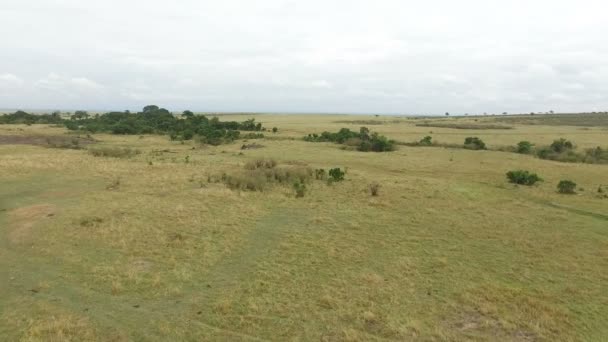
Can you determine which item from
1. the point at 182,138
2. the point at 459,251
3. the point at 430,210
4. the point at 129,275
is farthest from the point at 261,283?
the point at 182,138

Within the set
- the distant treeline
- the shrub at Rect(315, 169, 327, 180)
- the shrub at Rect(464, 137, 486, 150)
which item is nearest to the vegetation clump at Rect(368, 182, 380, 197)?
the shrub at Rect(315, 169, 327, 180)

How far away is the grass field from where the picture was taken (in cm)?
949

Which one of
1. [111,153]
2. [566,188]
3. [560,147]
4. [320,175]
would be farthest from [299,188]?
[560,147]

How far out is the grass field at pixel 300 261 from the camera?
31.1 feet

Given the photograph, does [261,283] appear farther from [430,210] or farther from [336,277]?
[430,210]

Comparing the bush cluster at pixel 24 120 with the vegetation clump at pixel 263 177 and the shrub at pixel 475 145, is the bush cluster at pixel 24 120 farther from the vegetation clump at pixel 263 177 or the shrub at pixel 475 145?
the shrub at pixel 475 145

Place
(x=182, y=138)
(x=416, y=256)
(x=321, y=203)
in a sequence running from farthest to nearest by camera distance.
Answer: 1. (x=182, y=138)
2. (x=321, y=203)
3. (x=416, y=256)

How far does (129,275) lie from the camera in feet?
38.7

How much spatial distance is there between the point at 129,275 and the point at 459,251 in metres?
9.52

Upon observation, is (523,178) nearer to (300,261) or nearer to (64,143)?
(300,261)

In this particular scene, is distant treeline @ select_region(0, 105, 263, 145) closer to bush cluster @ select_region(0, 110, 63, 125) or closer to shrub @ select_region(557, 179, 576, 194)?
bush cluster @ select_region(0, 110, 63, 125)

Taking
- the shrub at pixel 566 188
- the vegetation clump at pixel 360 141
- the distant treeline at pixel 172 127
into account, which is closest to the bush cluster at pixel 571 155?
the vegetation clump at pixel 360 141

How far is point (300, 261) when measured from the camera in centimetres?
1312

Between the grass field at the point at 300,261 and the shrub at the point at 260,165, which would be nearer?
the grass field at the point at 300,261
